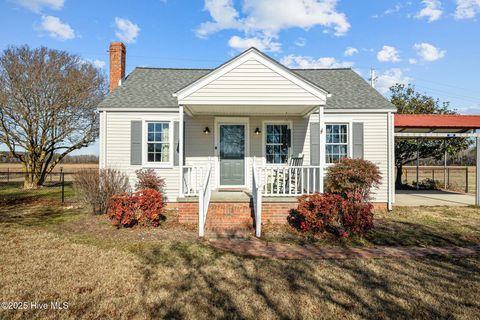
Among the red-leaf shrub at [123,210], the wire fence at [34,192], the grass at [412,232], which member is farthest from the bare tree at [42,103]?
the grass at [412,232]

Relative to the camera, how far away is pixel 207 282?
4.08 metres

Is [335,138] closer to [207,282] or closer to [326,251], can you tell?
[326,251]

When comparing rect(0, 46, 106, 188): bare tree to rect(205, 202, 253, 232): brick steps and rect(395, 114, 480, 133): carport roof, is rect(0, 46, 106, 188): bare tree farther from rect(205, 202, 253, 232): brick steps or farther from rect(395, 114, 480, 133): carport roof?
rect(395, 114, 480, 133): carport roof

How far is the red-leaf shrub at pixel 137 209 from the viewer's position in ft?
22.9

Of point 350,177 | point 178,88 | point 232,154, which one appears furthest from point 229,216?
point 178,88

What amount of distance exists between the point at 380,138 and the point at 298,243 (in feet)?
19.8

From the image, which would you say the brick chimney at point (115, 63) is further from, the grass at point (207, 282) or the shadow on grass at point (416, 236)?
the shadow on grass at point (416, 236)

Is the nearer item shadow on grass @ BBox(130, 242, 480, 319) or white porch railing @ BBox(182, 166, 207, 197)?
shadow on grass @ BBox(130, 242, 480, 319)

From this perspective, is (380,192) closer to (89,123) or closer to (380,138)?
(380,138)

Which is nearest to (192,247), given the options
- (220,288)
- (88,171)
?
(220,288)

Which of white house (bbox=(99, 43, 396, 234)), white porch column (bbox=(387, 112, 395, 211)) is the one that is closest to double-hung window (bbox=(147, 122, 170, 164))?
white house (bbox=(99, 43, 396, 234))

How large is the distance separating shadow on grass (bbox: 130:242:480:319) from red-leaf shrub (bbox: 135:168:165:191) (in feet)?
14.2

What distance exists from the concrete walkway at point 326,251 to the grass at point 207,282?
0.28 metres

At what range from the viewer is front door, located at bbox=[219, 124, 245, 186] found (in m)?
10.0
